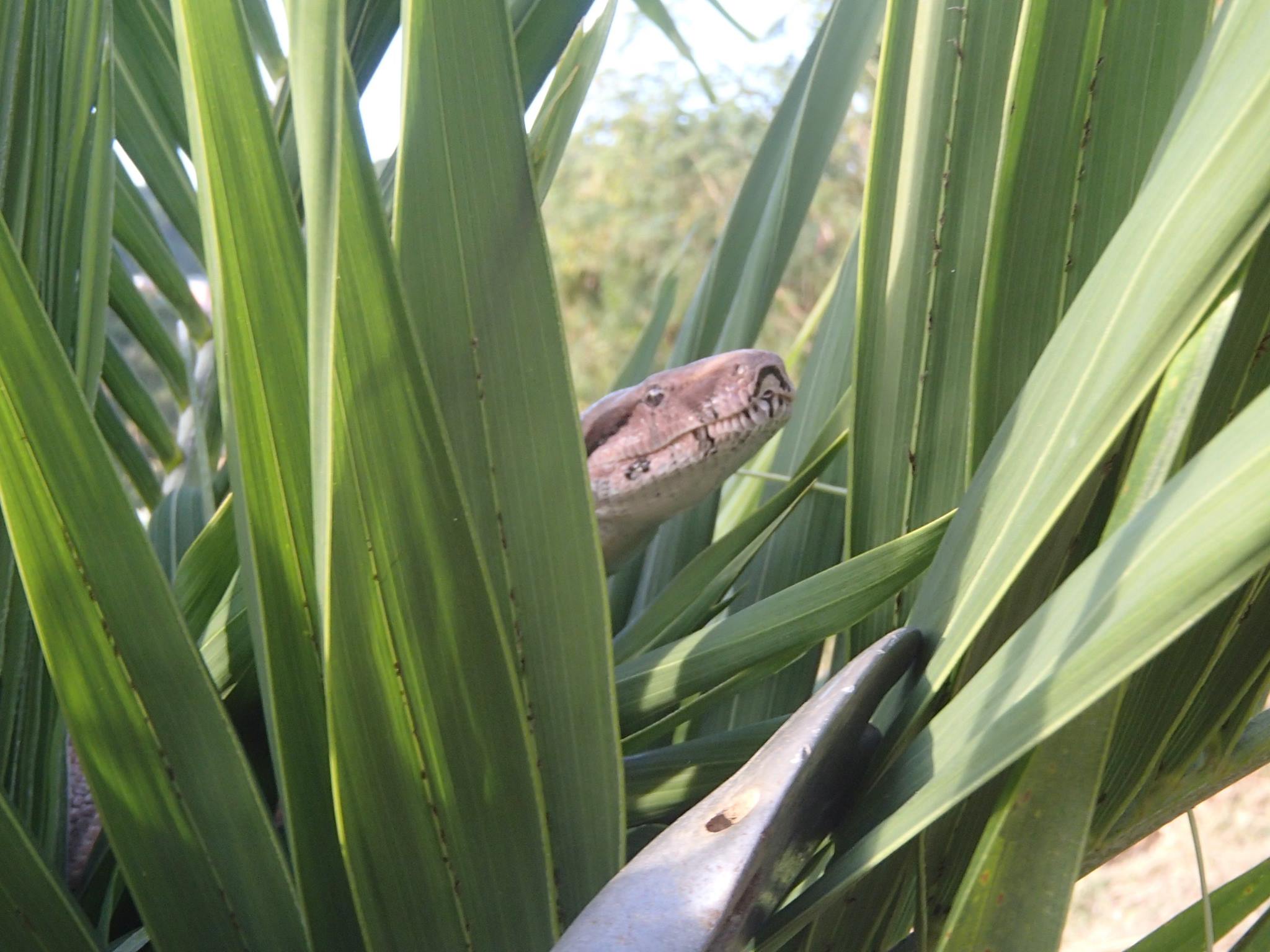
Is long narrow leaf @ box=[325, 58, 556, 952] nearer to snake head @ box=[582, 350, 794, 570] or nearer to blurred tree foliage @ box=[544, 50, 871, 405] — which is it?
snake head @ box=[582, 350, 794, 570]

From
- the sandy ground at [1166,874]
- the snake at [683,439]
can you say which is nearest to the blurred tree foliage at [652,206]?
the sandy ground at [1166,874]

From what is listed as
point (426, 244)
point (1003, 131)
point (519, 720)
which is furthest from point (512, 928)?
point (1003, 131)

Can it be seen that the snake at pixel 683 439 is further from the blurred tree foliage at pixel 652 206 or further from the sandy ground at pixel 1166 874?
the blurred tree foliage at pixel 652 206

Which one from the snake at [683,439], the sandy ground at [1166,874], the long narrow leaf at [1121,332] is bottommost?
the sandy ground at [1166,874]

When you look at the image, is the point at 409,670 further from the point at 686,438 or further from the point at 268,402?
the point at 686,438

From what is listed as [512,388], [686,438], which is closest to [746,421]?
[686,438]

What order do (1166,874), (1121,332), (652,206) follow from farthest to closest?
1. (652,206)
2. (1166,874)
3. (1121,332)

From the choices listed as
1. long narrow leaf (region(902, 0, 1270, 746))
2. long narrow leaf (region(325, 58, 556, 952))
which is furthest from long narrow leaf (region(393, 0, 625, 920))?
long narrow leaf (region(902, 0, 1270, 746))
